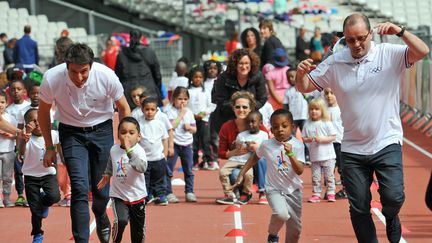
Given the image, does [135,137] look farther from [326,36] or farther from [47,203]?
[326,36]

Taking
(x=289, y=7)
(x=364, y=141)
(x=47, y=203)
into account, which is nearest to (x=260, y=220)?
(x=47, y=203)

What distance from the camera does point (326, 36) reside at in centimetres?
2962

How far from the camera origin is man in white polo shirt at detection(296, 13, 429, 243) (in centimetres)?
854

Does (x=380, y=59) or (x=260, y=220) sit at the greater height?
(x=380, y=59)

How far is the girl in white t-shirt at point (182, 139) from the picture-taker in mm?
14625

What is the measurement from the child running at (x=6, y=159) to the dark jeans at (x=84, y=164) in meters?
4.53

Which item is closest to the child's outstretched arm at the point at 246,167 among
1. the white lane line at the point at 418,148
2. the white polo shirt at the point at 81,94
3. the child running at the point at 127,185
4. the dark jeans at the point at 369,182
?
the child running at the point at 127,185

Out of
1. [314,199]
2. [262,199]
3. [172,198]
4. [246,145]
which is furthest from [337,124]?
[172,198]

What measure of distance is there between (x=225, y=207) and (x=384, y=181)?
5.47m

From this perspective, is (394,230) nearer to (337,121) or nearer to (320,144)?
(320,144)

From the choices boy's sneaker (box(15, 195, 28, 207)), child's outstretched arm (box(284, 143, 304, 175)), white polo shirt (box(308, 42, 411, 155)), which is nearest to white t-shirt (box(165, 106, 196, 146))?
boy's sneaker (box(15, 195, 28, 207))

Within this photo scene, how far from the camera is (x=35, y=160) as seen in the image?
11.6m

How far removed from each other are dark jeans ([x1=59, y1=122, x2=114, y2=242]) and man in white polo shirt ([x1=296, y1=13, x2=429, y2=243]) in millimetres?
2103

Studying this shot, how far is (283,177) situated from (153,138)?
3.83m
